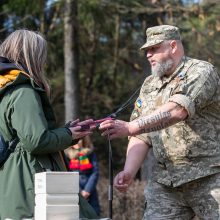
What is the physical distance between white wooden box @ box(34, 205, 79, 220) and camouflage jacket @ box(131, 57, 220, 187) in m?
1.48

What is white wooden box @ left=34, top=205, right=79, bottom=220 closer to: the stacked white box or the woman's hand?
the stacked white box

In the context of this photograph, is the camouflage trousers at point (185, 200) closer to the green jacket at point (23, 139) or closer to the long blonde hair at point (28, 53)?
the green jacket at point (23, 139)

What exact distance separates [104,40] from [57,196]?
14.9m

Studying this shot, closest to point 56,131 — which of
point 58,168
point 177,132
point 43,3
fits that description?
point 58,168

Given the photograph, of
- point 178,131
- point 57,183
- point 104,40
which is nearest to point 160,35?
point 178,131

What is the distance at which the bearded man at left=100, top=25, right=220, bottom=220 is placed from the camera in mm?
4996

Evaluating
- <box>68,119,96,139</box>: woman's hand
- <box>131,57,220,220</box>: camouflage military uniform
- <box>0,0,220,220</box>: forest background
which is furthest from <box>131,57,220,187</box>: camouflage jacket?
<box>0,0,220,220</box>: forest background

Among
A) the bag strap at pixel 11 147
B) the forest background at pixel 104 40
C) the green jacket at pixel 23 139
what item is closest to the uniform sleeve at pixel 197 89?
the green jacket at pixel 23 139

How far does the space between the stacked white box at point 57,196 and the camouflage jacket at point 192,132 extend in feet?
4.72

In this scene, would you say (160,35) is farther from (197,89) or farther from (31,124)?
(31,124)

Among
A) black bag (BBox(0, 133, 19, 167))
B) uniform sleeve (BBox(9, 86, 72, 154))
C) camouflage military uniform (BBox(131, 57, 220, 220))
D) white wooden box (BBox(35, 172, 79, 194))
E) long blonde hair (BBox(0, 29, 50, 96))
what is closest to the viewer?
white wooden box (BBox(35, 172, 79, 194))

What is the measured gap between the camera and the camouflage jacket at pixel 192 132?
5076mm

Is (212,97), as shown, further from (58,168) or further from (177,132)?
(58,168)

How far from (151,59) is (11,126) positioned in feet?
5.23
